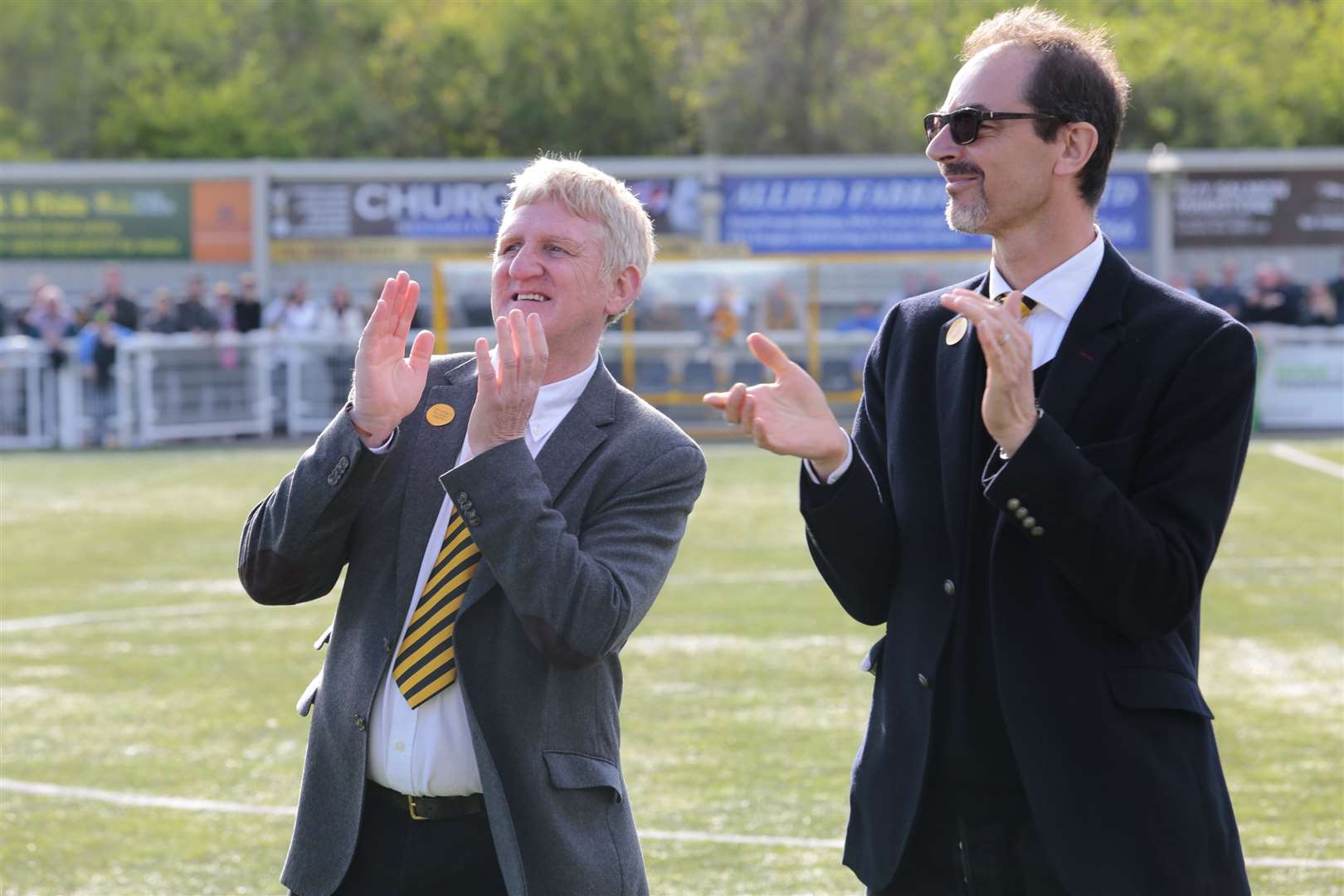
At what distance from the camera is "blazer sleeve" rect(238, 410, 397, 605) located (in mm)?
3199

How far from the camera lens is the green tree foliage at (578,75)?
156ft

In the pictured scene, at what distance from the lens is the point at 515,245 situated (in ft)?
11.2

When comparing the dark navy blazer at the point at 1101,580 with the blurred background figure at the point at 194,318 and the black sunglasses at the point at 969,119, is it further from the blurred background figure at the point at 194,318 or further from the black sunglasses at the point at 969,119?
the blurred background figure at the point at 194,318

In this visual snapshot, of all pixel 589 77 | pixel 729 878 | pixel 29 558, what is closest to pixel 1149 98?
pixel 589 77

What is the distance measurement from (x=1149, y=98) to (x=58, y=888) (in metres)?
45.4

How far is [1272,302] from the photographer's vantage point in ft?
81.0

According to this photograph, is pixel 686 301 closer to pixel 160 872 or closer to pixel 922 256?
pixel 922 256

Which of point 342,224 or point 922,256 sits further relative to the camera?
point 342,224

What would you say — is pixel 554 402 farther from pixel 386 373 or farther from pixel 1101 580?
pixel 1101 580

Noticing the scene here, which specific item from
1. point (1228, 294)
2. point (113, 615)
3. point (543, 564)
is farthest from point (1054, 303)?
point (1228, 294)

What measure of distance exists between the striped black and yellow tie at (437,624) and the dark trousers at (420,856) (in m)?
0.21

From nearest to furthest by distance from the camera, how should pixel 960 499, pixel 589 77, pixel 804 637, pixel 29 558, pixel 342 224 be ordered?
pixel 960 499 → pixel 804 637 → pixel 29 558 → pixel 342 224 → pixel 589 77

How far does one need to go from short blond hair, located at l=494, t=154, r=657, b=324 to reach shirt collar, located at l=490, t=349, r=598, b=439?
0.54ft

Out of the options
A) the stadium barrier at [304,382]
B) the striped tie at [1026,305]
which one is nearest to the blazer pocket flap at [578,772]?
the striped tie at [1026,305]
